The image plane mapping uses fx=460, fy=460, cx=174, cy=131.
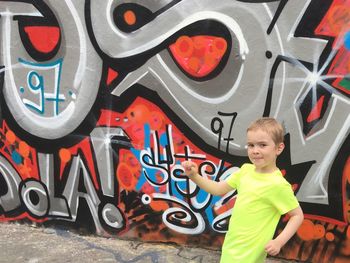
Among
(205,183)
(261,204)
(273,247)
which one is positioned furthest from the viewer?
(205,183)

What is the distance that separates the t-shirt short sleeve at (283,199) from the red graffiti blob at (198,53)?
142cm

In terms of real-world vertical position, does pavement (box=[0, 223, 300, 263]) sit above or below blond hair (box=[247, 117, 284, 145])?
below

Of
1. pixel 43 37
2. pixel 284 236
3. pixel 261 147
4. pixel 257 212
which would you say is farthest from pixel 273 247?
pixel 43 37

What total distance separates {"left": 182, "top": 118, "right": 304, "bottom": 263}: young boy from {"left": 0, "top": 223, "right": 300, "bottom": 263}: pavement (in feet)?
4.17

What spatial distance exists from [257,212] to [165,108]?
1.51 meters

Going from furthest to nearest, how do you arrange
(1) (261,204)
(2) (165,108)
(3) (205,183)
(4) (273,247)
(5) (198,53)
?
(2) (165,108) → (5) (198,53) → (3) (205,183) → (1) (261,204) → (4) (273,247)

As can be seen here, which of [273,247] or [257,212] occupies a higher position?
[257,212]

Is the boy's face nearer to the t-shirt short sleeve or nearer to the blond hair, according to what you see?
the blond hair

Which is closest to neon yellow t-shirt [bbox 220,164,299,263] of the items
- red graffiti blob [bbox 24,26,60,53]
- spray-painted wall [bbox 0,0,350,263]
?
spray-painted wall [bbox 0,0,350,263]

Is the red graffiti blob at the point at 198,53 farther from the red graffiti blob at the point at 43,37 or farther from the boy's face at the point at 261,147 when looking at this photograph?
the boy's face at the point at 261,147

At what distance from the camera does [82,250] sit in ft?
12.3

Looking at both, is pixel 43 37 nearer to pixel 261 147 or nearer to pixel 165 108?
pixel 165 108

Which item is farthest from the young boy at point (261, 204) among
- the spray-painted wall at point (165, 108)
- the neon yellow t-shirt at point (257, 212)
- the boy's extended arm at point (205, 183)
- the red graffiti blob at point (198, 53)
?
the red graffiti blob at point (198, 53)

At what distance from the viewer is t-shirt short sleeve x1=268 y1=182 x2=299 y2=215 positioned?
2.24 m
